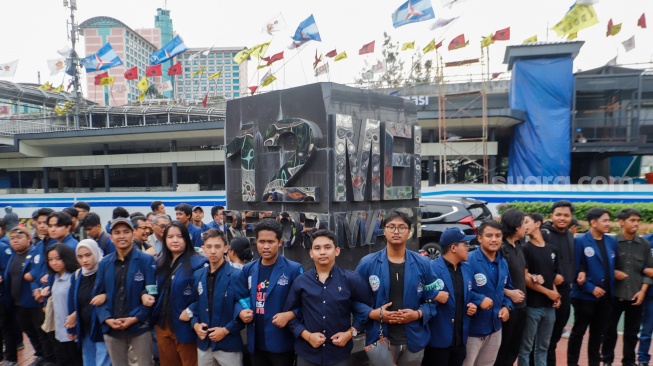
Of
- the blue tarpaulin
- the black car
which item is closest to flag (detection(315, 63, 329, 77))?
the blue tarpaulin

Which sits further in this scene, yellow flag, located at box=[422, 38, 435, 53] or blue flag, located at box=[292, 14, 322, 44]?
yellow flag, located at box=[422, 38, 435, 53]

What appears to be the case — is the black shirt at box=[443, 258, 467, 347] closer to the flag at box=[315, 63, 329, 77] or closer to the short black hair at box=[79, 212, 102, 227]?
the short black hair at box=[79, 212, 102, 227]

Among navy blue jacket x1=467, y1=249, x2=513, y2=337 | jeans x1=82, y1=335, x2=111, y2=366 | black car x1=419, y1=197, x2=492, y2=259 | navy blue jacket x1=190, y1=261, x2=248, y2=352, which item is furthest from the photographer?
black car x1=419, y1=197, x2=492, y2=259

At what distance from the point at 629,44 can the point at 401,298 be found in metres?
20.6

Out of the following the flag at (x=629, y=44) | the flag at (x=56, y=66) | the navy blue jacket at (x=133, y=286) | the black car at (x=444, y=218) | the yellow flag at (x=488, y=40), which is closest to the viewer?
the navy blue jacket at (x=133, y=286)

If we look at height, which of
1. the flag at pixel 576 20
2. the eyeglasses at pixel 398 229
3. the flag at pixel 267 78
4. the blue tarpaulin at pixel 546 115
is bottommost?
the eyeglasses at pixel 398 229

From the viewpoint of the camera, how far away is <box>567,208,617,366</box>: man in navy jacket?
421 cm

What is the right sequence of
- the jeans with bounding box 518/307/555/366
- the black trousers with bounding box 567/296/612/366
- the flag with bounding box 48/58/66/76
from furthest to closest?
the flag with bounding box 48/58/66/76 < the black trousers with bounding box 567/296/612/366 < the jeans with bounding box 518/307/555/366

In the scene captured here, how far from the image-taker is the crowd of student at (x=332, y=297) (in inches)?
125

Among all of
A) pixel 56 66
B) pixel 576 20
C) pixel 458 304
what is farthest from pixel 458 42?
pixel 56 66

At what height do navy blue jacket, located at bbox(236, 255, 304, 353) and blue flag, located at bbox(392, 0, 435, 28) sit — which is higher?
blue flag, located at bbox(392, 0, 435, 28)

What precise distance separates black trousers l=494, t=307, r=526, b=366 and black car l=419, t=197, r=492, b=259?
458 cm

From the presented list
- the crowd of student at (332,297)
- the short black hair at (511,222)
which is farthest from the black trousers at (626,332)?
the short black hair at (511,222)

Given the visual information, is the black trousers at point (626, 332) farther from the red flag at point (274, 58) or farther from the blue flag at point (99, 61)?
Answer: the blue flag at point (99, 61)
